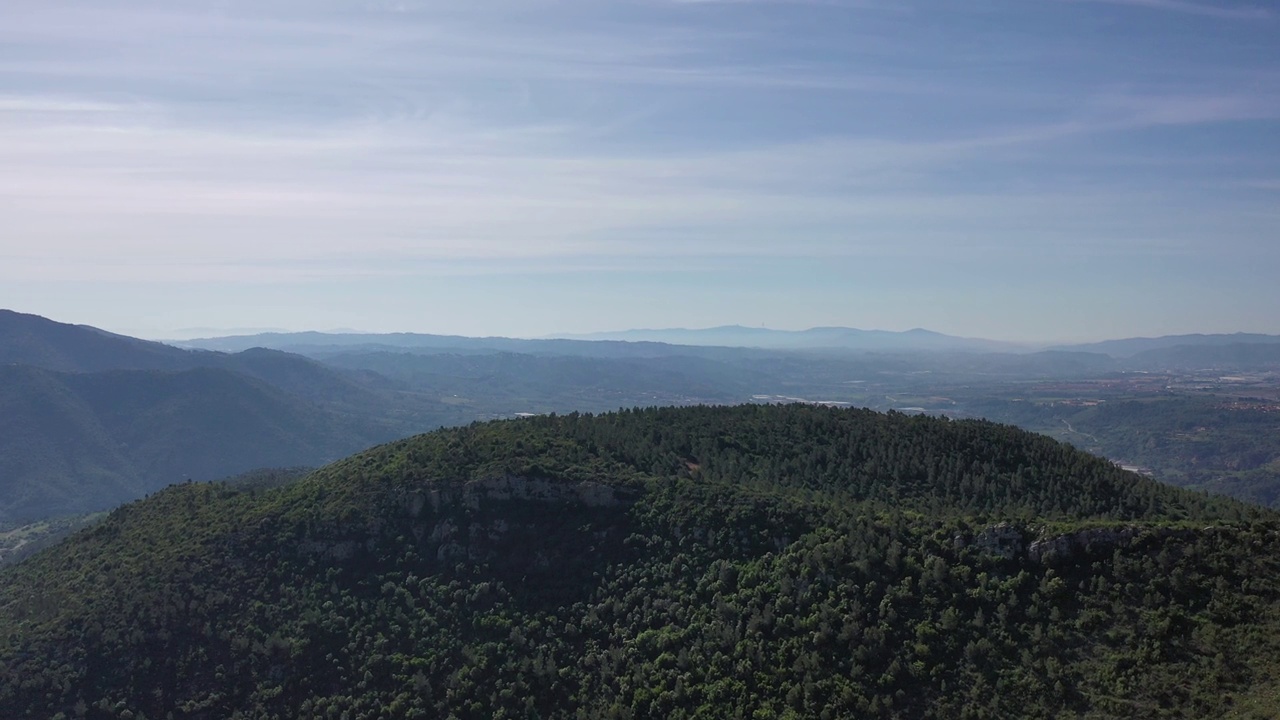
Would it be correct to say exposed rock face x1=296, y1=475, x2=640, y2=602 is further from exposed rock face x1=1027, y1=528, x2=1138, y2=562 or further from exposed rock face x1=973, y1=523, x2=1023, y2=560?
exposed rock face x1=1027, y1=528, x2=1138, y2=562

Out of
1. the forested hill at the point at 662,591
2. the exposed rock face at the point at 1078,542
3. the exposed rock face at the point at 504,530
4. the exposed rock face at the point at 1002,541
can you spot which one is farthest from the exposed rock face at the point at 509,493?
the exposed rock face at the point at 1078,542

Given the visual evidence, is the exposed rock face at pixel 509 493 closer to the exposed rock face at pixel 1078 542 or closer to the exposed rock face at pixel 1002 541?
the exposed rock face at pixel 1002 541

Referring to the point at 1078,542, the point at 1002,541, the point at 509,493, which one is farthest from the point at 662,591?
the point at 1078,542

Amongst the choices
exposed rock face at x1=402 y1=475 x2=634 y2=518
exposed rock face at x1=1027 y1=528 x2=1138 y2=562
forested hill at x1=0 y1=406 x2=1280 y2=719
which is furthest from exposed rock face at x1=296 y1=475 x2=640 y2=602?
exposed rock face at x1=1027 y1=528 x2=1138 y2=562

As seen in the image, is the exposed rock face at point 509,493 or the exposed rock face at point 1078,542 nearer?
the exposed rock face at point 1078,542

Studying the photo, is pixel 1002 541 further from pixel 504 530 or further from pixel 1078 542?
pixel 504 530

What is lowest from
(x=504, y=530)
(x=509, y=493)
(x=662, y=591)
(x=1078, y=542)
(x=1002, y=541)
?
(x=662, y=591)

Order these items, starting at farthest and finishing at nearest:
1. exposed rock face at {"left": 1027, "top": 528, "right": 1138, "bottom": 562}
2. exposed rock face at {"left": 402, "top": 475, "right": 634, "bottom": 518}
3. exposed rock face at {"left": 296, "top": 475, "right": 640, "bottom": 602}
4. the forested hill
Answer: exposed rock face at {"left": 402, "top": 475, "right": 634, "bottom": 518}, exposed rock face at {"left": 296, "top": 475, "right": 640, "bottom": 602}, exposed rock face at {"left": 1027, "top": 528, "right": 1138, "bottom": 562}, the forested hill

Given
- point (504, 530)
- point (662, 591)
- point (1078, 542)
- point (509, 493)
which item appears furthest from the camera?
point (509, 493)

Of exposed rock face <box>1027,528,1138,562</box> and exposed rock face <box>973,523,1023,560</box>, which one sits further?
exposed rock face <box>973,523,1023,560</box>
